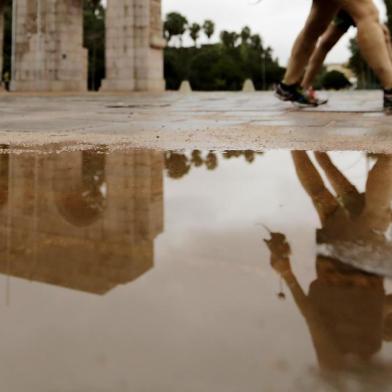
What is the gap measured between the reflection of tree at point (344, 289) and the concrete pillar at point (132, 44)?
52.7ft

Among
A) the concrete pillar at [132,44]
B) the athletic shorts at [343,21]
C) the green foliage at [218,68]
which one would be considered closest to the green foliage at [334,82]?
the green foliage at [218,68]

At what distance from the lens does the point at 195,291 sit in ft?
2.35

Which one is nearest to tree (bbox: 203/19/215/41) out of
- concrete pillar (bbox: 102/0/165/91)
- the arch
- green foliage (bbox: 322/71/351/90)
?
green foliage (bbox: 322/71/351/90)

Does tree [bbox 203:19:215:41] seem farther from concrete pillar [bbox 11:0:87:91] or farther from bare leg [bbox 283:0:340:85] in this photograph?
bare leg [bbox 283:0:340:85]

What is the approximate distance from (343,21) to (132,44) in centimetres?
1181

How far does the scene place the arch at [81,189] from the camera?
1212mm

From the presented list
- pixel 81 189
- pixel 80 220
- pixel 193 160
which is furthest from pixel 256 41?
pixel 80 220

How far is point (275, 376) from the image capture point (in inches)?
20.0

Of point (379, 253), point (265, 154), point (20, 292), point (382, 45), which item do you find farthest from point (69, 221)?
point (382, 45)

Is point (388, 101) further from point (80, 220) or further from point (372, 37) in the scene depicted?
point (80, 220)

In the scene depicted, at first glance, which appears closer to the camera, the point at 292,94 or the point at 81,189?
the point at 81,189

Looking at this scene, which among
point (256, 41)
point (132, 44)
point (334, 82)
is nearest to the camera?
point (132, 44)

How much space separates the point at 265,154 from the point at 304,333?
1825 millimetres

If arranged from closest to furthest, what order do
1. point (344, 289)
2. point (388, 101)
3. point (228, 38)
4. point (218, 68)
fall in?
1. point (344, 289)
2. point (388, 101)
3. point (218, 68)
4. point (228, 38)
